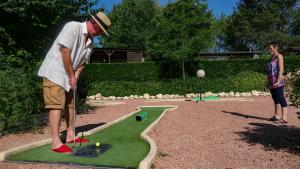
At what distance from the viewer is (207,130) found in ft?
23.9

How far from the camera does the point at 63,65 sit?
5086mm

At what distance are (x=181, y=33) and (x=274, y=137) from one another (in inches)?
624

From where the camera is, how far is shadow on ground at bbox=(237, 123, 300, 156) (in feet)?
18.7

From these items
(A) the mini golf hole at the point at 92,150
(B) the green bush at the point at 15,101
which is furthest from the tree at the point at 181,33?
(A) the mini golf hole at the point at 92,150

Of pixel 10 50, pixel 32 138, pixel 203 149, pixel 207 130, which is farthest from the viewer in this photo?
pixel 10 50

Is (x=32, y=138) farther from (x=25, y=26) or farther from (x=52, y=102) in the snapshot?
(x=25, y=26)

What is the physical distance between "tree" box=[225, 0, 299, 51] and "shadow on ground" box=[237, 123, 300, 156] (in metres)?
44.8

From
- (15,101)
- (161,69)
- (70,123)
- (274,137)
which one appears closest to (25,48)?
(15,101)

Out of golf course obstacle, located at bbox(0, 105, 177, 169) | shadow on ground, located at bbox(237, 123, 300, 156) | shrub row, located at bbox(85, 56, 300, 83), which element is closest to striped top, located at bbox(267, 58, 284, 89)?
shadow on ground, located at bbox(237, 123, 300, 156)

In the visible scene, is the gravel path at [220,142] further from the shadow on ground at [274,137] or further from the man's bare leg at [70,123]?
the man's bare leg at [70,123]

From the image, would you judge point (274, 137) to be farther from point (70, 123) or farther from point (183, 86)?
point (183, 86)

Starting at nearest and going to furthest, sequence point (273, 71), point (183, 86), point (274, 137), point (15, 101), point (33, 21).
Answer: point (274, 137) → point (15, 101) → point (273, 71) → point (33, 21) → point (183, 86)

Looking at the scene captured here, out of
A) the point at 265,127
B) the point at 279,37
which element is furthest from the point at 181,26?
the point at 279,37

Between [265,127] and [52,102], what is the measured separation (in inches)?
175
